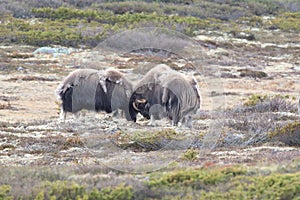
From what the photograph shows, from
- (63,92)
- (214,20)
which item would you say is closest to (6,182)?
(63,92)

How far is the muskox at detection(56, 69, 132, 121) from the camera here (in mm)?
13883

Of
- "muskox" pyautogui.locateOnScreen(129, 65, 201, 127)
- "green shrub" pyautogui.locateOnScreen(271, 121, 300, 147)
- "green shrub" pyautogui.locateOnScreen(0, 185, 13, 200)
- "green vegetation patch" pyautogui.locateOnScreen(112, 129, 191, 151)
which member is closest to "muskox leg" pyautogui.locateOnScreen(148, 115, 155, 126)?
"muskox" pyautogui.locateOnScreen(129, 65, 201, 127)

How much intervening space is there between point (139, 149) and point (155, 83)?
1.78 m

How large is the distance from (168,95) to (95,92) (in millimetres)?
1903

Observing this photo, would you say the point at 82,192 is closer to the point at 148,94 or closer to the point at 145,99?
the point at 148,94

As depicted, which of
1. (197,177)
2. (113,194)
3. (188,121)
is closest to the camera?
(113,194)

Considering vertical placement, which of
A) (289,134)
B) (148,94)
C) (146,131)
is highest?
(148,94)

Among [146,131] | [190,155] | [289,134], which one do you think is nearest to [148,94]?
[146,131]

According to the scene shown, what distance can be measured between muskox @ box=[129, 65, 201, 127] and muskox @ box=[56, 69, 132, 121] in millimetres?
523

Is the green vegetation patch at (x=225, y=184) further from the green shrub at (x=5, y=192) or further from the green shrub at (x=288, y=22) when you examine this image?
the green shrub at (x=288, y=22)

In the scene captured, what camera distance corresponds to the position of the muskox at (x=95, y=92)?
Result: 13883 millimetres

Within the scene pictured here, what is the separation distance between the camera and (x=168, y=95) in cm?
1279

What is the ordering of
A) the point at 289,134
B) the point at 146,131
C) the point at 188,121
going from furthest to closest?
the point at 188,121 < the point at 146,131 < the point at 289,134

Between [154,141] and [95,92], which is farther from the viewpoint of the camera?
[95,92]
